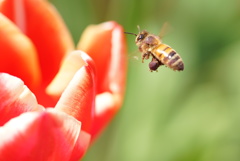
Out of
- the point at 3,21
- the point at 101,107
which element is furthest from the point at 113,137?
the point at 3,21

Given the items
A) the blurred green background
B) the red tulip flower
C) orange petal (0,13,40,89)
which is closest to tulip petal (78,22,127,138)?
the red tulip flower

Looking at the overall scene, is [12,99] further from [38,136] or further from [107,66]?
[107,66]

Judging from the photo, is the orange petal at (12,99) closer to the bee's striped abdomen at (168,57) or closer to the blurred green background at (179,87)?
the bee's striped abdomen at (168,57)

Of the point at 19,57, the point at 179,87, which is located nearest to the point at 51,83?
the point at 19,57

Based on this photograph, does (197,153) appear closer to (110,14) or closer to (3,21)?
(110,14)

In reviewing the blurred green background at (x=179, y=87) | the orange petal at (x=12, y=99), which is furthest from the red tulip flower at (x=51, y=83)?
the blurred green background at (x=179, y=87)

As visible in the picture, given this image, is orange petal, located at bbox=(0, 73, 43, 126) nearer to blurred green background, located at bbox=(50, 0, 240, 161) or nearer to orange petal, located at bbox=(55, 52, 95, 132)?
orange petal, located at bbox=(55, 52, 95, 132)
